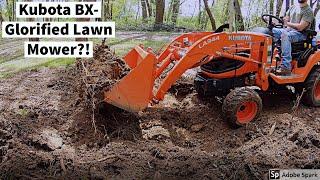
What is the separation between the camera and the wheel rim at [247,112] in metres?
6.87

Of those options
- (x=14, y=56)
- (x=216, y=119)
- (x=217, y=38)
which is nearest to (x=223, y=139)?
(x=216, y=119)

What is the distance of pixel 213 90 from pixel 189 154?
5.79 feet

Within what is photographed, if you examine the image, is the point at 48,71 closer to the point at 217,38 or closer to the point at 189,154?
the point at 217,38

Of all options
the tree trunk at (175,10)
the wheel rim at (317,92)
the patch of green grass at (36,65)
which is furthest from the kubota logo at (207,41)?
the tree trunk at (175,10)

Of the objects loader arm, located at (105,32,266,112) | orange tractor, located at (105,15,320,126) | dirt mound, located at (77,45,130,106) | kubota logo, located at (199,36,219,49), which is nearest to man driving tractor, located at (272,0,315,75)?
orange tractor, located at (105,15,320,126)

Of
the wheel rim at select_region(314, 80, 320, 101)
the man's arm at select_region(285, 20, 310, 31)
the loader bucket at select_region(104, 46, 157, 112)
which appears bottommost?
the wheel rim at select_region(314, 80, 320, 101)

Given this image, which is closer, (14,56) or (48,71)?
(48,71)

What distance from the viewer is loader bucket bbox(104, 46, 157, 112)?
6094 mm

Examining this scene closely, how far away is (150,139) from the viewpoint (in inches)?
251

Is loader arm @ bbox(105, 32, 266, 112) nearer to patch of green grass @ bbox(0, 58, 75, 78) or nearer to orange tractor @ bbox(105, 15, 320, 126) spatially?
orange tractor @ bbox(105, 15, 320, 126)

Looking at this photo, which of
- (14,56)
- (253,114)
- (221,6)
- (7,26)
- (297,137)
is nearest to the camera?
(297,137)

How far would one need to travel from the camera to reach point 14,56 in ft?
43.9

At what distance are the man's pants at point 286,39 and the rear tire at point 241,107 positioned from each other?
981mm

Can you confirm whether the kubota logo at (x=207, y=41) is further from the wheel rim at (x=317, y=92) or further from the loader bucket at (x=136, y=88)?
the wheel rim at (x=317, y=92)
